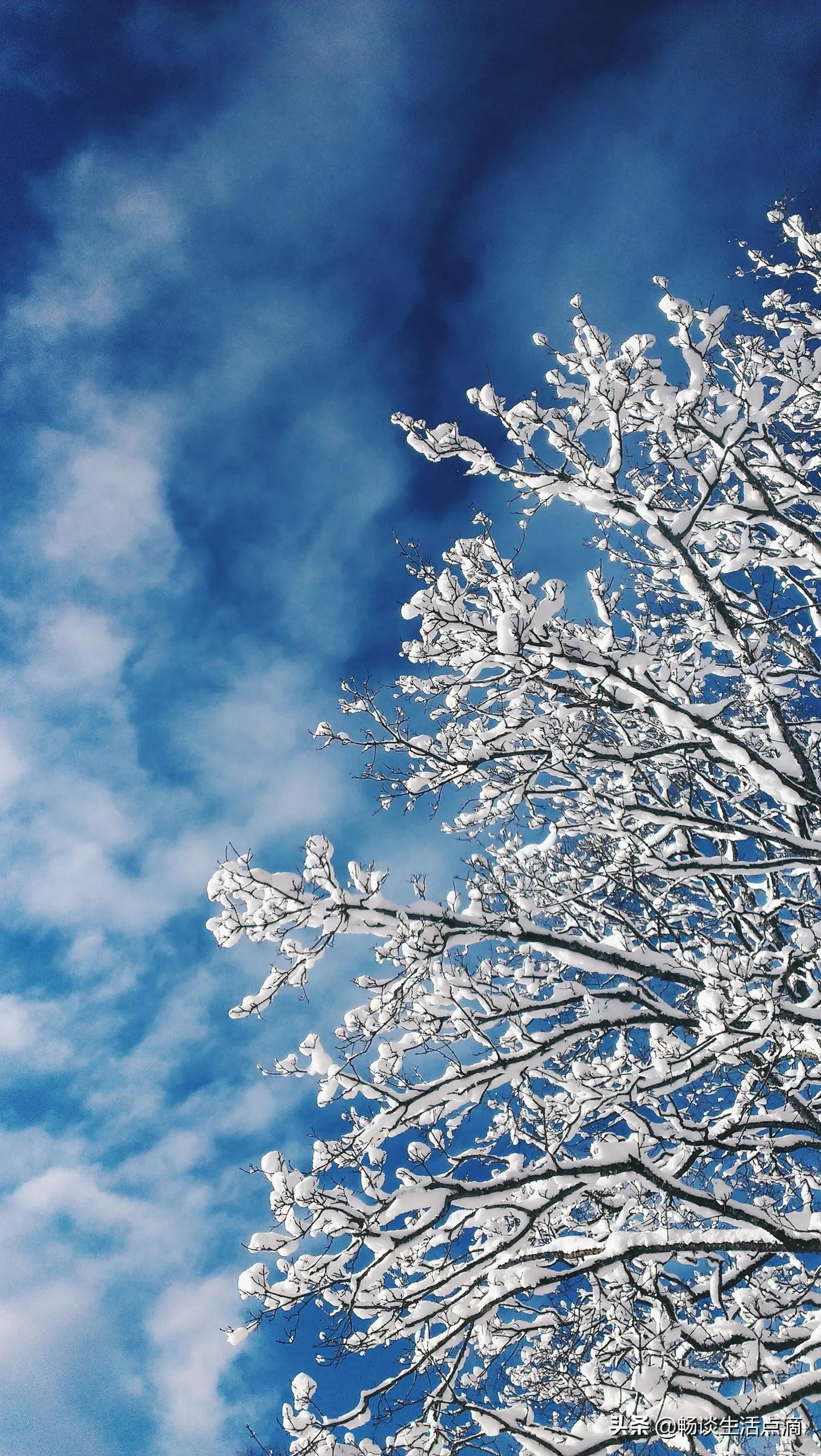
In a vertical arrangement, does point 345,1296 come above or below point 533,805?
below

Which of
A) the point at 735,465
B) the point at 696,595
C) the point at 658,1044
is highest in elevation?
the point at 735,465

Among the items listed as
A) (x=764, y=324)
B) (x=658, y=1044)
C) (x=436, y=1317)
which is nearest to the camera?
(x=436, y=1317)

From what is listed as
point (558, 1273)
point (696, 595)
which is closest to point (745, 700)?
point (696, 595)

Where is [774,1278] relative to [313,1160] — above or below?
below

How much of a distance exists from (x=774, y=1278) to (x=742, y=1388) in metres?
2.36

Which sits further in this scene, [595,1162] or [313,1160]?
[313,1160]

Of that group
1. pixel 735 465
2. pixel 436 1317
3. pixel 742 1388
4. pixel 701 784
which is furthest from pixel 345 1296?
pixel 735 465

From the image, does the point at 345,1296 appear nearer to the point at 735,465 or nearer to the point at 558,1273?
the point at 558,1273

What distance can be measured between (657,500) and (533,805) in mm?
2571

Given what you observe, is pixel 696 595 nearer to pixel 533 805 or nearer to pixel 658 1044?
pixel 533 805

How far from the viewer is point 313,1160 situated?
3973mm

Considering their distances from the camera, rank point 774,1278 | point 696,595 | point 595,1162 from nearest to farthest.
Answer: point 595,1162 → point 696,595 → point 774,1278

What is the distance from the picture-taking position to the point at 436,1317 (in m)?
3.97

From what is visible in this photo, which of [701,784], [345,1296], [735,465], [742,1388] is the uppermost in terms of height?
[735,465]
